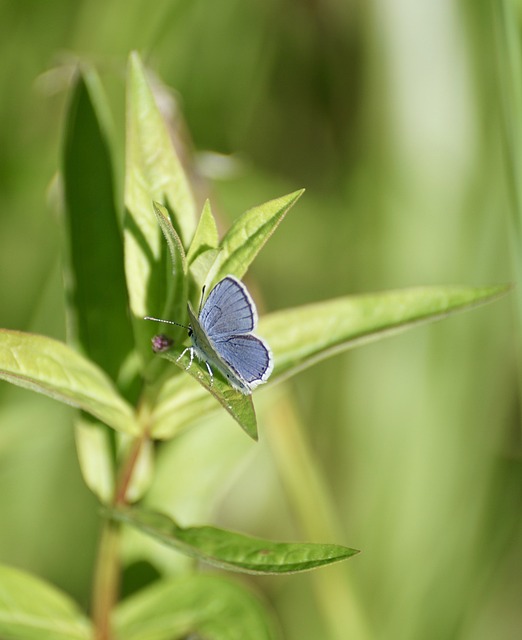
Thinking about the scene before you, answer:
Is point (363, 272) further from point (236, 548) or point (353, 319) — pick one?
point (236, 548)

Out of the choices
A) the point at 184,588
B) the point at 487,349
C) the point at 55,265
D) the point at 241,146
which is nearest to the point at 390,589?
the point at 487,349

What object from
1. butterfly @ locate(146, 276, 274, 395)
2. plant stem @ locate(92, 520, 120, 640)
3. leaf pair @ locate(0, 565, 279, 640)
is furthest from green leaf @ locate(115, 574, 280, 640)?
butterfly @ locate(146, 276, 274, 395)

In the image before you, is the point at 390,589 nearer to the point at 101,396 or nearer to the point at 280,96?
the point at 101,396

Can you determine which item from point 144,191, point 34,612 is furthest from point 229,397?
point 34,612

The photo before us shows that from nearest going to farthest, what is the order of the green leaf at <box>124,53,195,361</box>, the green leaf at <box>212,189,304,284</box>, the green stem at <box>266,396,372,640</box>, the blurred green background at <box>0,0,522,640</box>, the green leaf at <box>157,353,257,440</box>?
the green leaf at <box>157,353,257,440</box>, the green leaf at <box>212,189,304,284</box>, the green leaf at <box>124,53,195,361</box>, the green stem at <box>266,396,372,640</box>, the blurred green background at <box>0,0,522,640</box>

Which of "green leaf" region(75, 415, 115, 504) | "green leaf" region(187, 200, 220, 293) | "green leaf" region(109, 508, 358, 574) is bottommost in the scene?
"green leaf" region(109, 508, 358, 574)

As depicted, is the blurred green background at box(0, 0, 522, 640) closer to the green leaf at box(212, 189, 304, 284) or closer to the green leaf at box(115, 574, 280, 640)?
the green leaf at box(115, 574, 280, 640)
